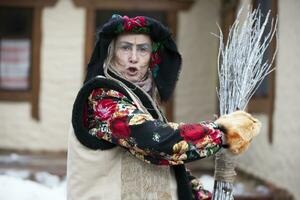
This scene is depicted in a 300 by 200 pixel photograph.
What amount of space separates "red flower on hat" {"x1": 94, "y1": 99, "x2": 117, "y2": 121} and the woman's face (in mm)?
205

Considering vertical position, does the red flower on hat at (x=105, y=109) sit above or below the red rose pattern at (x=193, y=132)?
above

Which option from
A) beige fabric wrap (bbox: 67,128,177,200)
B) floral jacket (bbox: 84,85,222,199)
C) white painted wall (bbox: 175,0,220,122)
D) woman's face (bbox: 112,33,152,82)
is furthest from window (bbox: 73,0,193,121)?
floral jacket (bbox: 84,85,222,199)

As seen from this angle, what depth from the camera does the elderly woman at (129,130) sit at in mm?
2188

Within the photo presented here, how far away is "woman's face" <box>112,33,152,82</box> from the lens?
2.45 metres

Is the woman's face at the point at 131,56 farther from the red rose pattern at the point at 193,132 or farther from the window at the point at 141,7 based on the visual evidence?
the window at the point at 141,7

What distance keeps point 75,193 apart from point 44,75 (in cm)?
802

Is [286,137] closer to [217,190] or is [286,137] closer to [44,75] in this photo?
[217,190]

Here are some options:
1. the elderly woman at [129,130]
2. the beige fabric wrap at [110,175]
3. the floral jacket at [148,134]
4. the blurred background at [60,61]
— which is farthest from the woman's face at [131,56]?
the blurred background at [60,61]

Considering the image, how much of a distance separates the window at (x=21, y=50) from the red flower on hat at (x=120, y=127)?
8.11m

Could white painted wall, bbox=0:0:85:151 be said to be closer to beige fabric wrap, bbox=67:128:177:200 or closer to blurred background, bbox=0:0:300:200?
blurred background, bbox=0:0:300:200

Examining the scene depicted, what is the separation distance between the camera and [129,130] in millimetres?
2178

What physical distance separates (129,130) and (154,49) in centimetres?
50

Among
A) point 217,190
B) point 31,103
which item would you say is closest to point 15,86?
point 31,103

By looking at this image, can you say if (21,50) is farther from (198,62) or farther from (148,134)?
(148,134)
